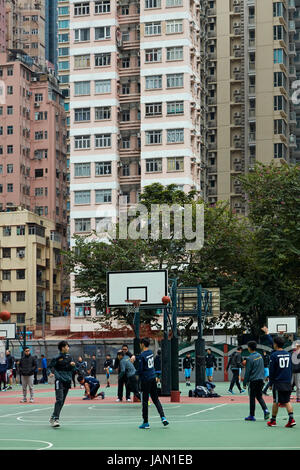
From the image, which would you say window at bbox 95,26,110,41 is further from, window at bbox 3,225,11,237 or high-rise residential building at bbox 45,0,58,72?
high-rise residential building at bbox 45,0,58,72

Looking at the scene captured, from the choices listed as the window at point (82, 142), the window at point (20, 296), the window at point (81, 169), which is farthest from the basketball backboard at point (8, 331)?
the window at point (20, 296)

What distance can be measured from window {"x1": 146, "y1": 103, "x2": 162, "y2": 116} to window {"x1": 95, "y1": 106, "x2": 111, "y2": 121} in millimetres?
3783

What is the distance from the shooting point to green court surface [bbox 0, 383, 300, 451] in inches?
658

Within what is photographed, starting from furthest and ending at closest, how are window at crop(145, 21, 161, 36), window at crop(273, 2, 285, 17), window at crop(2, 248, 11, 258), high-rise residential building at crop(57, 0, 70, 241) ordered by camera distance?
high-rise residential building at crop(57, 0, 70, 241)
window at crop(2, 248, 11, 258)
window at crop(273, 2, 285, 17)
window at crop(145, 21, 161, 36)

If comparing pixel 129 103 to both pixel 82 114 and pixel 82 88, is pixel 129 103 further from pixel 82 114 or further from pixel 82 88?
pixel 82 88

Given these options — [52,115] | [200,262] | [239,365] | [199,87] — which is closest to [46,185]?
[52,115]

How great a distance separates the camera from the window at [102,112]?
89.6 meters

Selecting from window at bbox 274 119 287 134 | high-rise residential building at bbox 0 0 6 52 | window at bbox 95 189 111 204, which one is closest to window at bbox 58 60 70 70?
high-rise residential building at bbox 0 0 6 52

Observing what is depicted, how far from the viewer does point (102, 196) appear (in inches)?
3504

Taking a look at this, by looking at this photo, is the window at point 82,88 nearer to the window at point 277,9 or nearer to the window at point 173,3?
the window at point 173,3

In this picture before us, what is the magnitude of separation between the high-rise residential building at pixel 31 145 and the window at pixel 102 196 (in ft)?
91.3

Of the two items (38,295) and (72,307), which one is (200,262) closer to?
(72,307)
